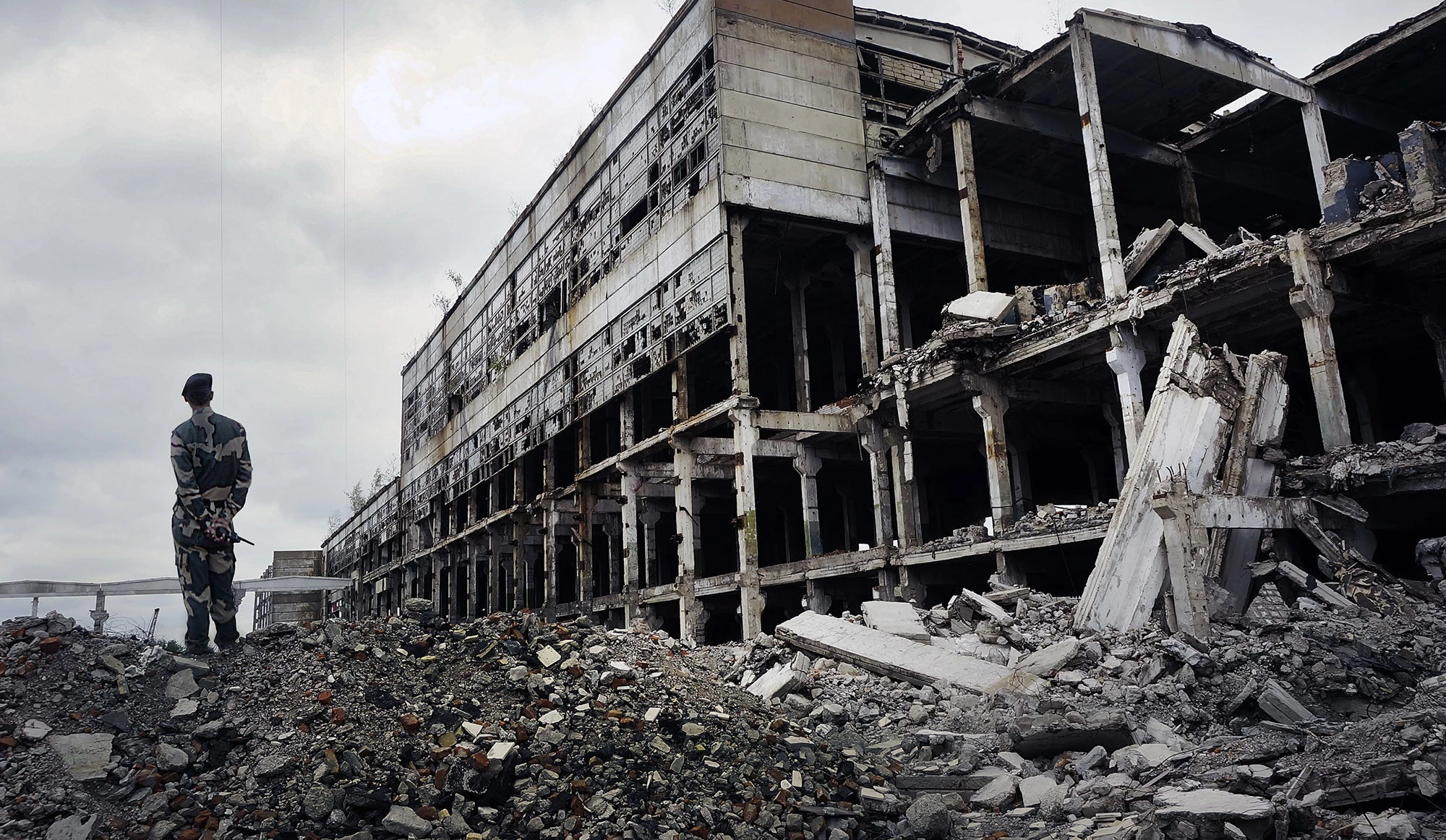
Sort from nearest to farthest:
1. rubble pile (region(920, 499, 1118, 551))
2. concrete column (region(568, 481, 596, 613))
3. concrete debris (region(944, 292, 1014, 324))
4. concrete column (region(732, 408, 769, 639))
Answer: rubble pile (region(920, 499, 1118, 551))
concrete debris (region(944, 292, 1014, 324))
concrete column (region(732, 408, 769, 639))
concrete column (region(568, 481, 596, 613))

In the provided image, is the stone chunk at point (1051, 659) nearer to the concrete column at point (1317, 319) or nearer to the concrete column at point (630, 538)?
the concrete column at point (1317, 319)

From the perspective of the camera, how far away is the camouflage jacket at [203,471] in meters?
8.89

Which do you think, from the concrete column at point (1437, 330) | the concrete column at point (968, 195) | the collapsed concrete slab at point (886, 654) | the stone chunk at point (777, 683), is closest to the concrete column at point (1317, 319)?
the concrete column at point (1437, 330)

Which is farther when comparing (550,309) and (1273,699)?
(550,309)

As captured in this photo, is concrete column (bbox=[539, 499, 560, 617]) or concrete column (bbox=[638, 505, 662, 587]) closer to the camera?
concrete column (bbox=[638, 505, 662, 587])

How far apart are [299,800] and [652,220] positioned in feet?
66.3

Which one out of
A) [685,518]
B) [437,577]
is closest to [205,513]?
[685,518]

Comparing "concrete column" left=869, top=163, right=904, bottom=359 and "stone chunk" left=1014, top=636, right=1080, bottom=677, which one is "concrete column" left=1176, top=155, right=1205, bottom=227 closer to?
"concrete column" left=869, top=163, right=904, bottom=359

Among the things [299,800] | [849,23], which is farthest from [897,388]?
[299,800]

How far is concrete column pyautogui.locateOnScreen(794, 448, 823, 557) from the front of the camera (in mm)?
22266

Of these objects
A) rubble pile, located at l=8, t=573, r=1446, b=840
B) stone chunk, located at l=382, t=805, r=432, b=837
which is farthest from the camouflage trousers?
stone chunk, located at l=382, t=805, r=432, b=837

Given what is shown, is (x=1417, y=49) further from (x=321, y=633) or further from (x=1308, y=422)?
(x=321, y=633)

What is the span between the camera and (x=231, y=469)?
9.13 m

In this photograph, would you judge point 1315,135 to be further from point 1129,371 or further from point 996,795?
point 996,795
